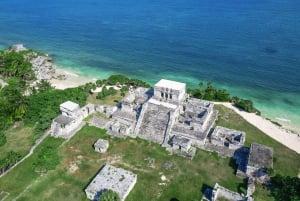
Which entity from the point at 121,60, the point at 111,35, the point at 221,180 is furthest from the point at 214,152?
the point at 111,35

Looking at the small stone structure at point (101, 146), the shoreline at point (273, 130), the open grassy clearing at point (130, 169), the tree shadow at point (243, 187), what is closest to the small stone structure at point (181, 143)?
the open grassy clearing at point (130, 169)

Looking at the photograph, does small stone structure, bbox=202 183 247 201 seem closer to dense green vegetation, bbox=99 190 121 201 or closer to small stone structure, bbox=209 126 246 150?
small stone structure, bbox=209 126 246 150

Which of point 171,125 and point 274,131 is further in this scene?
point 274,131

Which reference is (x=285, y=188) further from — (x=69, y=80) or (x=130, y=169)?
(x=69, y=80)

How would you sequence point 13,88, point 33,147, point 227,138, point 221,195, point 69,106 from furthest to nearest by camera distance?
point 13,88 < point 69,106 < point 227,138 < point 33,147 < point 221,195

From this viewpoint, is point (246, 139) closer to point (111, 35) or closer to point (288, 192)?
point (288, 192)

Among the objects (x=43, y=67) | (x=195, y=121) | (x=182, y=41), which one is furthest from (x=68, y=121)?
(x=182, y=41)
